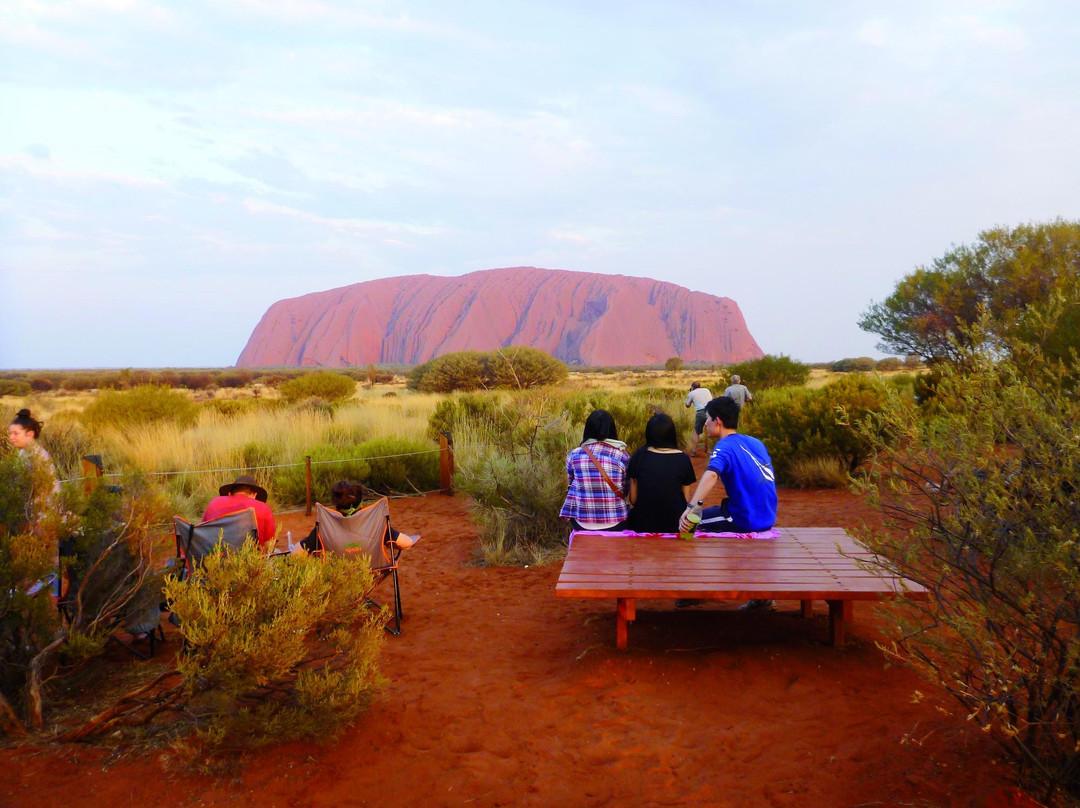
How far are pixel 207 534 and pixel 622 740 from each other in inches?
107

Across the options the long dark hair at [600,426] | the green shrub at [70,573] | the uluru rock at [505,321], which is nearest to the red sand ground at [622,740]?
the green shrub at [70,573]

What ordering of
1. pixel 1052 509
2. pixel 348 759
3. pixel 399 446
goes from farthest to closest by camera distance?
pixel 399 446 → pixel 348 759 → pixel 1052 509

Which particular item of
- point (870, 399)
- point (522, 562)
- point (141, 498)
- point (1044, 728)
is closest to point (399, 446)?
point (522, 562)

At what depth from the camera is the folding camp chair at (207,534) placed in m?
4.47

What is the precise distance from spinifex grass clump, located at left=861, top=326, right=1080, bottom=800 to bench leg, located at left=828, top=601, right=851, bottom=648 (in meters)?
1.48

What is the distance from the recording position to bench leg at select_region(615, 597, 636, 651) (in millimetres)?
3930

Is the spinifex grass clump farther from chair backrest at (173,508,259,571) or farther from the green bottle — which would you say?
chair backrest at (173,508,259,571)

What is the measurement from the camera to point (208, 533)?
4.53m

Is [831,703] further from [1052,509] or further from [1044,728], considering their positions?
[1052,509]

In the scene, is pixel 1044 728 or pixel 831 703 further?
pixel 831 703

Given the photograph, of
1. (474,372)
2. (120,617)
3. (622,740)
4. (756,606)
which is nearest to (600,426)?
(756,606)

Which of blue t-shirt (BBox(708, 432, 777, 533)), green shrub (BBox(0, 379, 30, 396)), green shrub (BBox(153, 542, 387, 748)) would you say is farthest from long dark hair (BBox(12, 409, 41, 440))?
green shrub (BBox(0, 379, 30, 396))

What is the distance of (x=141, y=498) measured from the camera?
4.07m

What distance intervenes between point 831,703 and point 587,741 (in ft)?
3.68
